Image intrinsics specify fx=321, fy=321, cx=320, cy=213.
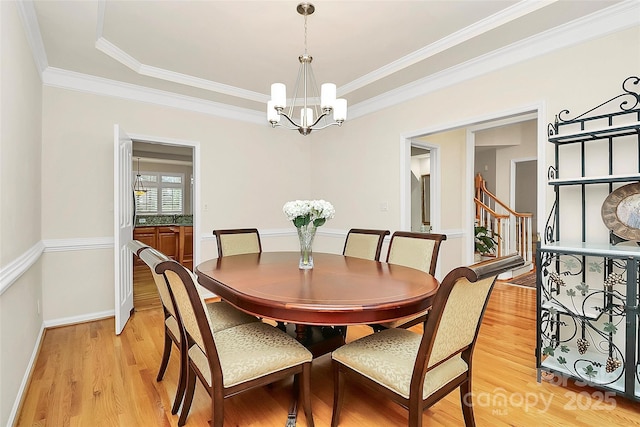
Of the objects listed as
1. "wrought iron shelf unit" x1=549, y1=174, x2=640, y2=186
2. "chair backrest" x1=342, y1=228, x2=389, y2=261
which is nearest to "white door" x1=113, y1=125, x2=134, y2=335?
"chair backrest" x1=342, y1=228, x2=389, y2=261

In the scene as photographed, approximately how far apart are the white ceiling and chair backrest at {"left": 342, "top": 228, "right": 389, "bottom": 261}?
5.29ft

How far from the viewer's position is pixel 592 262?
87.0 inches

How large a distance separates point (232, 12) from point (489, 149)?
6375 mm

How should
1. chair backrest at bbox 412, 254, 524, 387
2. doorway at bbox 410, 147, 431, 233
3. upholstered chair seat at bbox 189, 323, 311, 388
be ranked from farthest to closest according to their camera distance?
1. doorway at bbox 410, 147, 431, 233
2. upholstered chair seat at bbox 189, 323, 311, 388
3. chair backrest at bbox 412, 254, 524, 387

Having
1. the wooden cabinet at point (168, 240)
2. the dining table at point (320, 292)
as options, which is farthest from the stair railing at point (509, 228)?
the wooden cabinet at point (168, 240)

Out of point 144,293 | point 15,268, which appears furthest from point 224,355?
point 144,293

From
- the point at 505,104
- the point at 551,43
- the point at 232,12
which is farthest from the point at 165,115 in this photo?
the point at 551,43

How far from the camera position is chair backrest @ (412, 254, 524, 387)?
3.99 ft

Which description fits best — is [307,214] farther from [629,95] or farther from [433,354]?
[629,95]

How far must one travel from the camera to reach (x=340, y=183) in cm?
450

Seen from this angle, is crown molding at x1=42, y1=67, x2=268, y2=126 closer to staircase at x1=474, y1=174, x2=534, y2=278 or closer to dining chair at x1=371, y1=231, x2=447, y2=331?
dining chair at x1=371, y1=231, x2=447, y2=331

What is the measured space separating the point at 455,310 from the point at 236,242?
233 cm

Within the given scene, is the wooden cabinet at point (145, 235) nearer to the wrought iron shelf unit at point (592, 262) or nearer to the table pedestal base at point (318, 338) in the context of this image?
the table pedestal base at point (318, 338)

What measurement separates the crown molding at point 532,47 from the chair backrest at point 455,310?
204 cm
